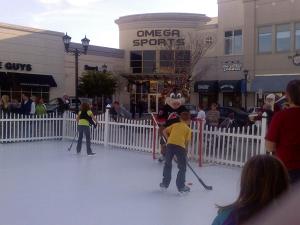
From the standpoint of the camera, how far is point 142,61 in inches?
1644

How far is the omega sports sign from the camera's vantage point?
39.5 meters

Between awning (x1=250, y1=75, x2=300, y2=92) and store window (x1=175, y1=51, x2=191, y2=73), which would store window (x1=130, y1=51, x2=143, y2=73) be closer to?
store window (x1=175, y1=51, x2=191, y2=73)

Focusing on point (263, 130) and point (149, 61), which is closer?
point (263, 130)

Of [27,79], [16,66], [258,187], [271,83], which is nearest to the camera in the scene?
[258,187]

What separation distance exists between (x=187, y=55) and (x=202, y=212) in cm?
3159

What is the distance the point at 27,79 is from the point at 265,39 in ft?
52.6

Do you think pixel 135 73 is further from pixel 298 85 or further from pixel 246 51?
pixel 298 85

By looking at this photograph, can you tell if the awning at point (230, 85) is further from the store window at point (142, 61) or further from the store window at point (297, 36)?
the store window at point (142, 61)

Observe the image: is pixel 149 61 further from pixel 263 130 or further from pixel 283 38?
pixel 263 130

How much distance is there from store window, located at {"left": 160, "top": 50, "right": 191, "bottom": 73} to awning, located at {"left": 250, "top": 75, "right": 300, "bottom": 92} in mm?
7170

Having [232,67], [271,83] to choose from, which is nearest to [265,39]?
[271,83]

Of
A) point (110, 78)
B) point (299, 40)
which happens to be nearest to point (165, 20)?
point (110, 78)

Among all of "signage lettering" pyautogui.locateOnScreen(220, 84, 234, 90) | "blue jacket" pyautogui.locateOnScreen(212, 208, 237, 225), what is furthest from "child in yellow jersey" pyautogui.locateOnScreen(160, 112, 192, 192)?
"signage lettering" pyautogui.locateOnScreen(220, 84, 234, 90)

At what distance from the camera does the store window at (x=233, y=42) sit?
33628 millimetres
